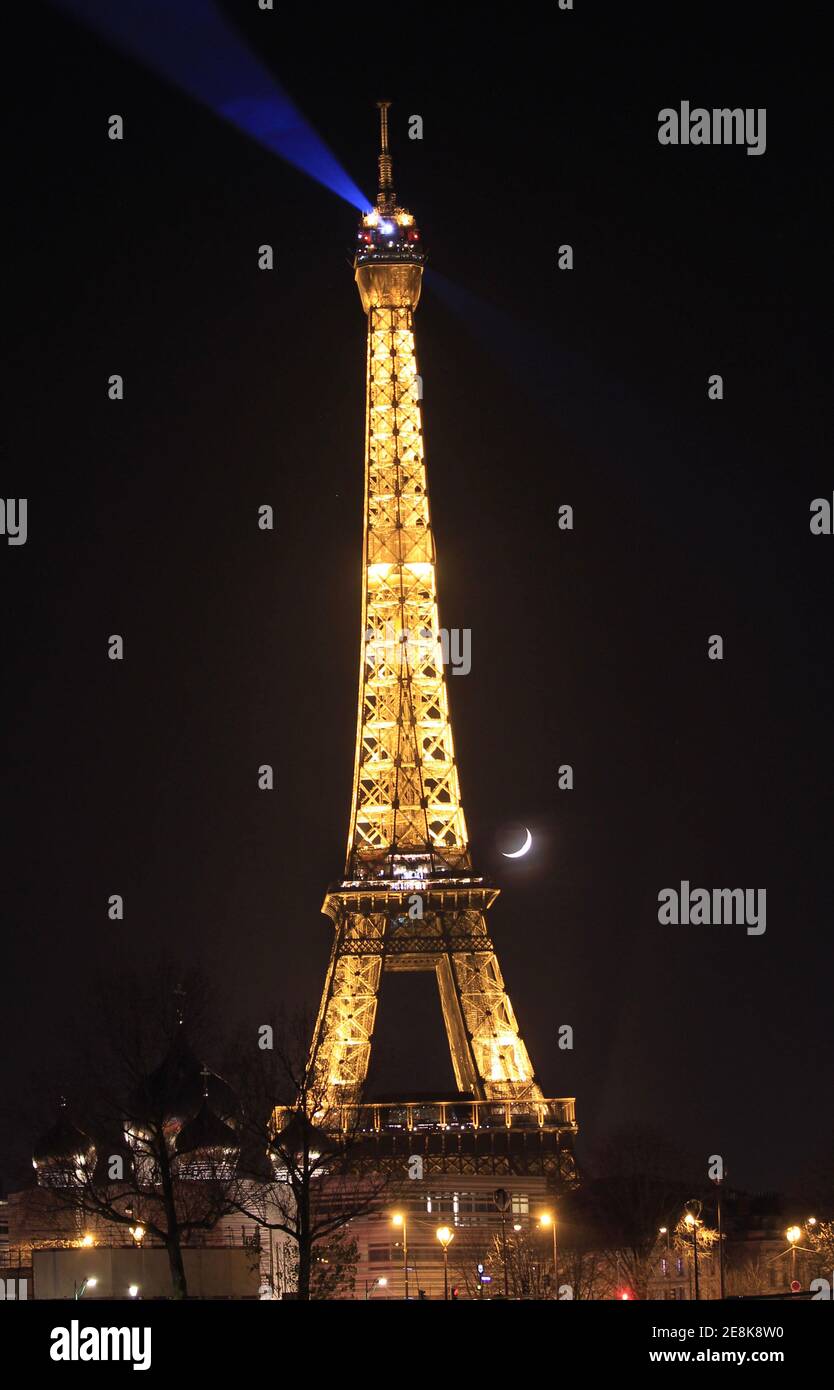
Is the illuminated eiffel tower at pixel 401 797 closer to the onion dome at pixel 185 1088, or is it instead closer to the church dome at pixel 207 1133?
the onion dome at pixel 185 1088

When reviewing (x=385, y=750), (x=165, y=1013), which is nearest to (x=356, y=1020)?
(x=385, y=750)

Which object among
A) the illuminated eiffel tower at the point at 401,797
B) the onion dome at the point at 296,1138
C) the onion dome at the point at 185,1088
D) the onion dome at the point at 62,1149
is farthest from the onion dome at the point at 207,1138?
the illuminated eiffel tower at the point at 401,797

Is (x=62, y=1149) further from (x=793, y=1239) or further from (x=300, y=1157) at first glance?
(x=793, y=1239)

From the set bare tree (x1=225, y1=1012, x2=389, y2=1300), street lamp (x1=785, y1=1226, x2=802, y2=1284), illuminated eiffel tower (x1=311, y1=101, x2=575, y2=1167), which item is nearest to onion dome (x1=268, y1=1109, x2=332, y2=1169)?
bare tree (x1=225, y1=1012, x2=389, y2=1300)

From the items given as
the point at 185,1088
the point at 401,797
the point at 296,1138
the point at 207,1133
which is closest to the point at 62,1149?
the point at 185,1088

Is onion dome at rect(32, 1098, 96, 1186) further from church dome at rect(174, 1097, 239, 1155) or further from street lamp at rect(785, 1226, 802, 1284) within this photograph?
street lamp at rect(785, 1226, 802, 1284)
